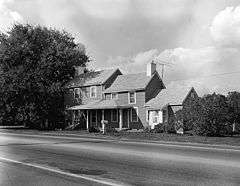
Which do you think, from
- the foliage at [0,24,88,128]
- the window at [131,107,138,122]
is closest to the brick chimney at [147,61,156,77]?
the window at [131,107,138,122]

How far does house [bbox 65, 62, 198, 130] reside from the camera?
4341 centimetres

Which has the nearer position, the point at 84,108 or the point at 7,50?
the point at 84,108

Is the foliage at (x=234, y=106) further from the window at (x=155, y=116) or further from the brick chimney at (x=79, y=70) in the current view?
the brick chimney at (x=79, y=70)

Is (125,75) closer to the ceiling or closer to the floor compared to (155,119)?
closer to the ceiling

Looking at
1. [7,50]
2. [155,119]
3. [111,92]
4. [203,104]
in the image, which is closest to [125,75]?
[111,92]

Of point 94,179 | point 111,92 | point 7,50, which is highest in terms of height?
point 7,50

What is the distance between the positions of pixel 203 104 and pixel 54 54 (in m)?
26.7

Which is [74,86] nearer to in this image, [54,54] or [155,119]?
[54,54]

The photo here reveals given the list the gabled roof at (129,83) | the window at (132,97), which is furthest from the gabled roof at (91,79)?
the window at (132,97)

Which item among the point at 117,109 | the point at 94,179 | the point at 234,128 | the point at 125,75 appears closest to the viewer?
the point at 94,179

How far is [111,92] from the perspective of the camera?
46.5 m

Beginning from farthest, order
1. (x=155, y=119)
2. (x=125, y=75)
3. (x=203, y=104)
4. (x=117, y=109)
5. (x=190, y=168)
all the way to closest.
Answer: (x=125, y=75)
(x=117, y=109)
(x=155, y=119)
(x=203, y=104)
(x=190, y=168)

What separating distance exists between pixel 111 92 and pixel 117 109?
243cm

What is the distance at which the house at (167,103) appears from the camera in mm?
40969
